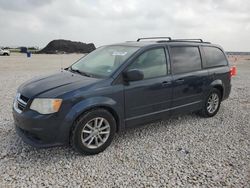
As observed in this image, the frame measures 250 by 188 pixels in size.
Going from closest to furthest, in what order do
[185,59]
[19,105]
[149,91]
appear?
[19,105]
[149,91]
[185,59]

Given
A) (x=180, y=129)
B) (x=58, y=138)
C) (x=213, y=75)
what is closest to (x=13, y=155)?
(x=58, y=138)

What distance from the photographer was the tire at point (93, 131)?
332 cm

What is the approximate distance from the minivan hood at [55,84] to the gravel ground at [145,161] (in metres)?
0.93

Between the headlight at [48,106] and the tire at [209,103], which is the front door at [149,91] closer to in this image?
the headlight at [48,106]

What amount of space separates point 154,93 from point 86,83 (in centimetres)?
124

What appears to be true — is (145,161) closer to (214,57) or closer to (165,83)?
(165,83)

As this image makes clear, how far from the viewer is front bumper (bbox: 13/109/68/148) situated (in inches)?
123

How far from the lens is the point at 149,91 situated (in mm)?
3941

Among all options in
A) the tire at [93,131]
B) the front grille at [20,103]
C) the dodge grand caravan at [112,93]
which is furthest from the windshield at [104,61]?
the front grille at [20,103]

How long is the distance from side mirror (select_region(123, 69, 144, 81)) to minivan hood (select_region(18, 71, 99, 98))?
47 centimetres

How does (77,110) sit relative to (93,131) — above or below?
above

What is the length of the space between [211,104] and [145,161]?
106 inches

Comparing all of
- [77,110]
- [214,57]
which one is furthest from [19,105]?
[214,57]

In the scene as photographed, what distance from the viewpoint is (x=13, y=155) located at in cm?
341
